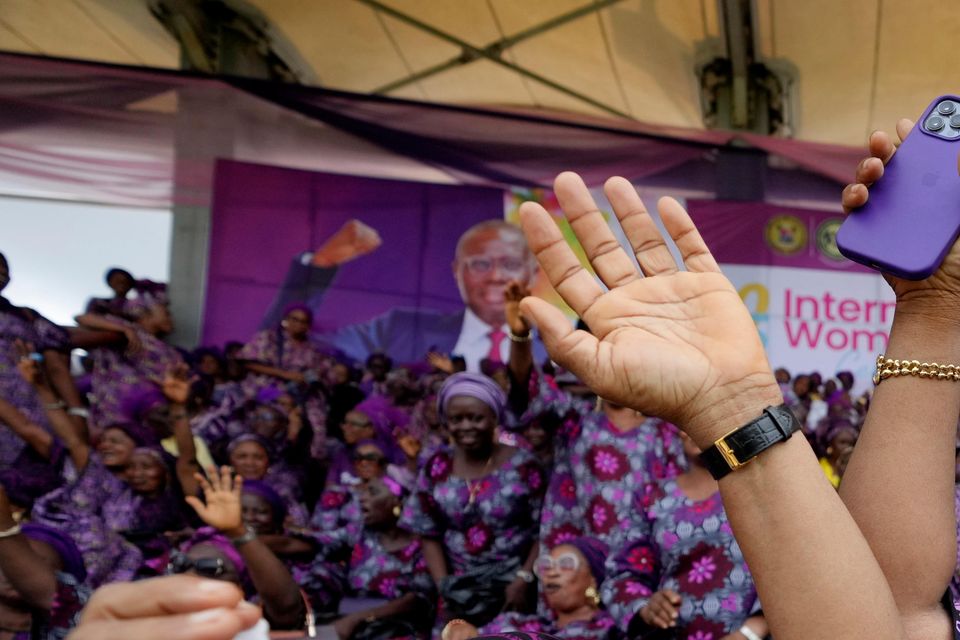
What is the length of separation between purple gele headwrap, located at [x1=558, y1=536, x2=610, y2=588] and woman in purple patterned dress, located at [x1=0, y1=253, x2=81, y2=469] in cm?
236

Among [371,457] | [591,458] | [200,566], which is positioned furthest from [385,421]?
[200,566]

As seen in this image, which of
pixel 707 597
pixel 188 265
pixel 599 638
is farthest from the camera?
pixel 188 265

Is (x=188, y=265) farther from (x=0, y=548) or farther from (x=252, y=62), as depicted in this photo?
(x=0, y=548)

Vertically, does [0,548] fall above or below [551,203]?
below

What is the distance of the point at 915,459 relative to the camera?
0.90m

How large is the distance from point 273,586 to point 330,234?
4248 mm

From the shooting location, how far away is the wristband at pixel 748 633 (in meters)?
2.10

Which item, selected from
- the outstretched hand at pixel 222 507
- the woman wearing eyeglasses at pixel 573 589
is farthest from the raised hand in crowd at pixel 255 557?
the woman wearing eyeglasses at pixel 573 589

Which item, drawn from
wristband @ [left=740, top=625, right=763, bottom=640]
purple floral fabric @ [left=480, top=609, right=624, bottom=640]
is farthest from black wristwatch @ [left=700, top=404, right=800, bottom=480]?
purple floral fabric @ [left=480, top=609, right=624, bottom=640]

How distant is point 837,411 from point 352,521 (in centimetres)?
342

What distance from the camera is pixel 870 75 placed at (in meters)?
7.17

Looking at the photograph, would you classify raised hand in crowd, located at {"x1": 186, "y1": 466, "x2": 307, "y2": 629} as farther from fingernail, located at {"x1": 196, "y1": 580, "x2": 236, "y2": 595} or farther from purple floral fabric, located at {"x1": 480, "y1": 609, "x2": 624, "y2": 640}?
fingernail, located at {"x1": 196, "y1": 580, "x2": 236, "y2": 595}

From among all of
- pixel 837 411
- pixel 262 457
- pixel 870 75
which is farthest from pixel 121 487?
pixel 870 75

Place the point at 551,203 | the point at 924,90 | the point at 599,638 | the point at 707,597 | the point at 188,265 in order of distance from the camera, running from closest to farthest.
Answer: the point at 707,597 < the point at 599,638 < the point at 551,203 < the point at 188,265 < the point at 924,90
